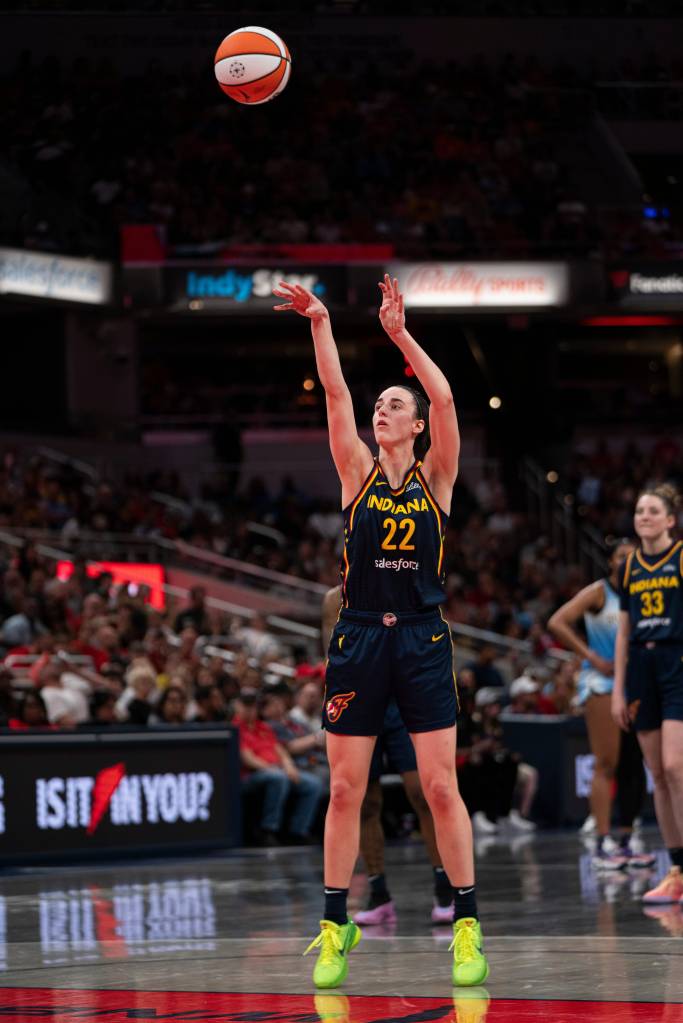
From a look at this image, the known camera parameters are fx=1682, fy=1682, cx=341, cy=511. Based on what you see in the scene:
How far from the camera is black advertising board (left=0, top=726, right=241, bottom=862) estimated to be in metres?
12.9

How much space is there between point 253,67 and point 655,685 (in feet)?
14.3

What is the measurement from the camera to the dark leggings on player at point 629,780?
1334 centimetres

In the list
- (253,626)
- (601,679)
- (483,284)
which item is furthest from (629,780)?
(483,284)

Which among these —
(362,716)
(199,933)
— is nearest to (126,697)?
(199,933)

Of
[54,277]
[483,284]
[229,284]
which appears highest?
[483,284]

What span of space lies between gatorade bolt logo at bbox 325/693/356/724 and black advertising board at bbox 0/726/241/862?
6.72 m

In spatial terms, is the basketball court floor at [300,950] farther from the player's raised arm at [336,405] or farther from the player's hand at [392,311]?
the player's hand at [392,311]

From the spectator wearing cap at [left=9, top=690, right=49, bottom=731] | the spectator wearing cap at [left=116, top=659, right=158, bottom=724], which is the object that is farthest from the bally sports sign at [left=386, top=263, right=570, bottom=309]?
the spectator wearing cap at [left=9, top=690, right=49, bottom=731]

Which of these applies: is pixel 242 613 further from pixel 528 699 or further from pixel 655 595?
pixel 655 595

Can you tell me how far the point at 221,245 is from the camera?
28.3 metres

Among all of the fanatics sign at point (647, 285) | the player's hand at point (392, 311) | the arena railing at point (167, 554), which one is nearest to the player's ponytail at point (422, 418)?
the player's hand at point (392, 311)

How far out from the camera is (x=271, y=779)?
14.3 metres

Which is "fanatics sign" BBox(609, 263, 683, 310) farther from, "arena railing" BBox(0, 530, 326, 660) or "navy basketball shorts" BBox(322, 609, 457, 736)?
"navy basketball shorts" BBox(322, 609, 457, 736)

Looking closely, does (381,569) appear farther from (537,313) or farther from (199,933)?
(537,313)
